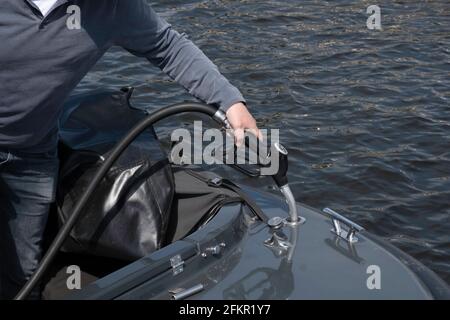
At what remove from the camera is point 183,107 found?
7.86ft

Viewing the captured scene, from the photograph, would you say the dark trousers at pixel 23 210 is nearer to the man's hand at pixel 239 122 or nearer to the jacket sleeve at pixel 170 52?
the jacket sleeve at pixel 170 52

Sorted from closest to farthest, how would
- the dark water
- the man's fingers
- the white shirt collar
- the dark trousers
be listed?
1. the white shirt collar
2. the man's fingers
3. the dark trousers
4. the dark water

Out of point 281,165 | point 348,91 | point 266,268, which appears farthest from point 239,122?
point 348,91

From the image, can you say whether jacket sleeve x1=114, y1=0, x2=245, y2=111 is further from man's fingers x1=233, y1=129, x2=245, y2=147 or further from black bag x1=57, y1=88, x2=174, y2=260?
black bag x1=57, y1=88, x2=174, y2=260

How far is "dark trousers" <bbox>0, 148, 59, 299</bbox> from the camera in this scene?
8.31 ft

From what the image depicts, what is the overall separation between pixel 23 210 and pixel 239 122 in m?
0.74

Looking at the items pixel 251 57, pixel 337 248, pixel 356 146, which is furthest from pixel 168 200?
pixel 251 57

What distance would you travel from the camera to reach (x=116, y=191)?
Result: 2.60 meters

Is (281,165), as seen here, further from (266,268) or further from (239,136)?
(266,268)

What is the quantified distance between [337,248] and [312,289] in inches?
12.4

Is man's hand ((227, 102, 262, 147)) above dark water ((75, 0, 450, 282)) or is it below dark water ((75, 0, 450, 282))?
above

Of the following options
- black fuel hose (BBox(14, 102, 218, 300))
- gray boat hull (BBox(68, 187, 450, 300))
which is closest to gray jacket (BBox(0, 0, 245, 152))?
black fuel hose (BBox(14, 102, 218, 300))

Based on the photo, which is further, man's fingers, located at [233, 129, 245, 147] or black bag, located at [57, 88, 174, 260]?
black bag, located at [57, 88, 174, 260]

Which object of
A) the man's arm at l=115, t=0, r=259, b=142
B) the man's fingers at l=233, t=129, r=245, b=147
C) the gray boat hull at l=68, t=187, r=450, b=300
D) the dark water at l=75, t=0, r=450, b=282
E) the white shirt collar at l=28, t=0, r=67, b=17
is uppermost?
the white shirt collar at l=28, t=0, r=67, b=17
